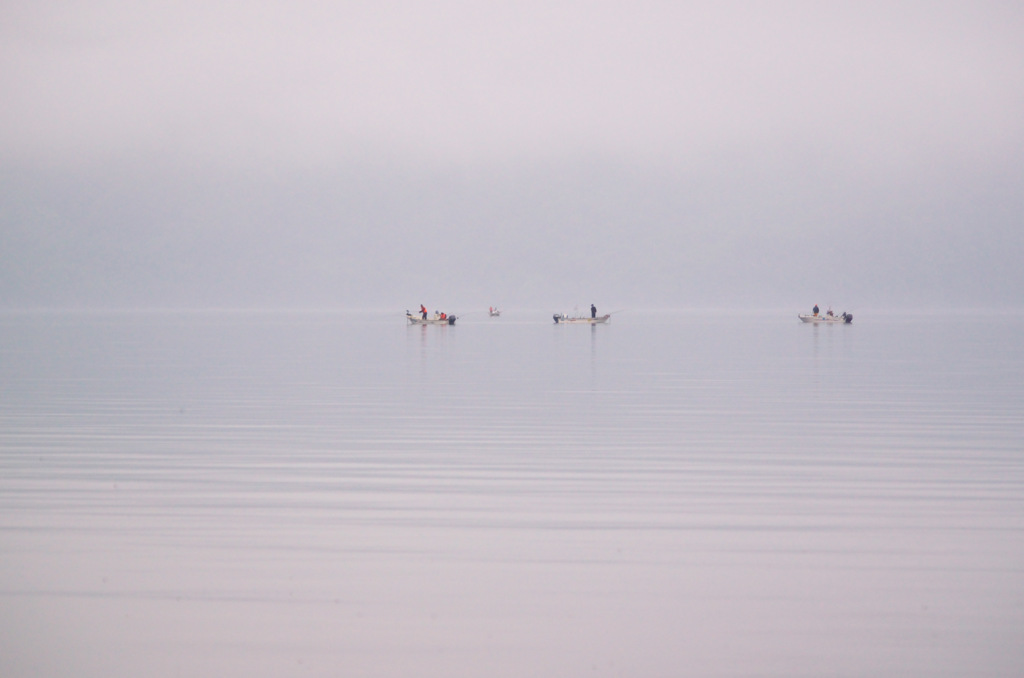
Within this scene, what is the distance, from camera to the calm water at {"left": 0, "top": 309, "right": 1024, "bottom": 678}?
9.60 m

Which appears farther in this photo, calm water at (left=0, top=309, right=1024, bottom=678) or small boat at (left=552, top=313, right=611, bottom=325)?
small boat at (left=552, top=313, right=611, bottom=325)

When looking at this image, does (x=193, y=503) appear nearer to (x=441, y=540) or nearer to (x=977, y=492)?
(x=441, y=540)

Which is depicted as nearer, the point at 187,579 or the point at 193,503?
the point at 187,579

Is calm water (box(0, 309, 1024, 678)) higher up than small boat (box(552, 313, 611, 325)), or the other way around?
small boat (box(552, 313, 611, 325))

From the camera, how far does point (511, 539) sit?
13.4m

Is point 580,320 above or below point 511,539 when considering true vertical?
above

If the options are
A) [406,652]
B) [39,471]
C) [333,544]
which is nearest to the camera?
[406,652]

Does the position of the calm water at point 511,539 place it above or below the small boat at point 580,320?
below

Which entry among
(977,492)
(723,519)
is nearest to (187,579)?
(723,519)

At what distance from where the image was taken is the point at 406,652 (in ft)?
31.2

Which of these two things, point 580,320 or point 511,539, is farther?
point 580,320

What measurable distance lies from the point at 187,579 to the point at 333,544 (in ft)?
6.47

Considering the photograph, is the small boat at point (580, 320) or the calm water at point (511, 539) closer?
the calm water at point (511, 539)

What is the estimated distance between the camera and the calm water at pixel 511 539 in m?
9.60
